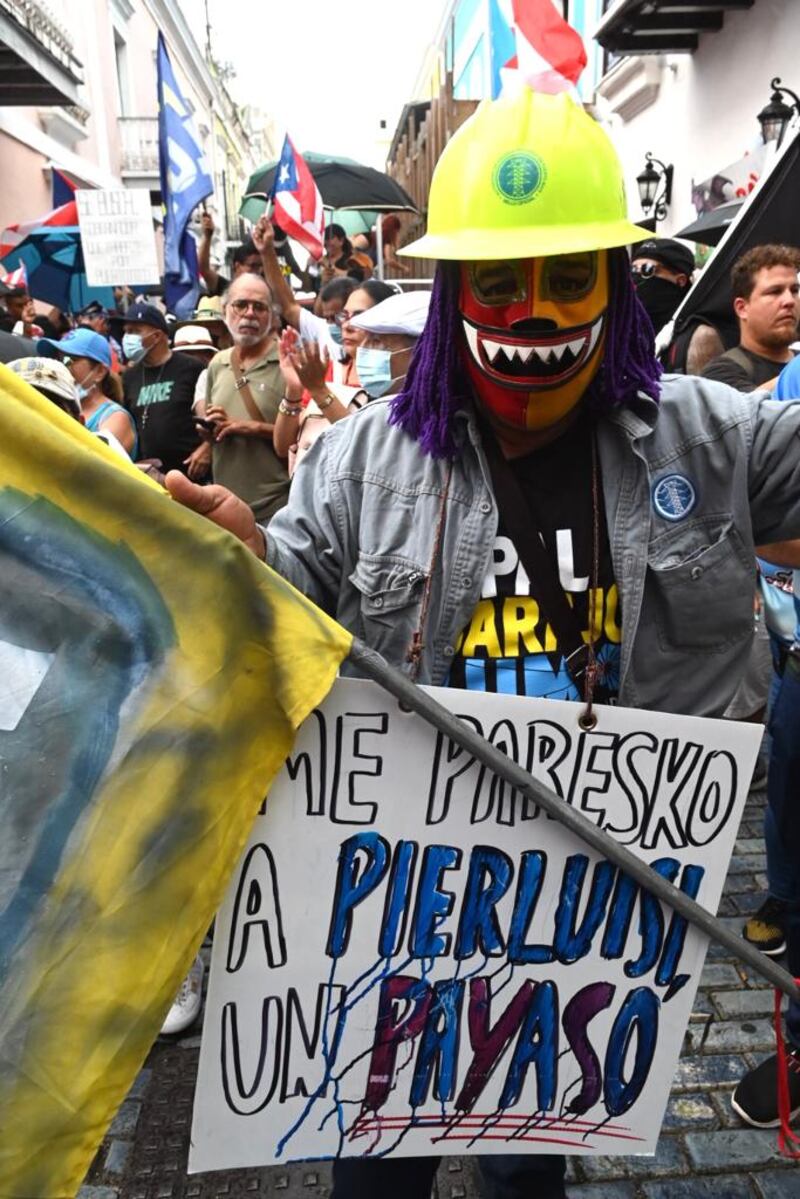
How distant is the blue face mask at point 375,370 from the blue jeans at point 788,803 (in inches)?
74.2

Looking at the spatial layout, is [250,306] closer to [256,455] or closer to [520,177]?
[256,455]

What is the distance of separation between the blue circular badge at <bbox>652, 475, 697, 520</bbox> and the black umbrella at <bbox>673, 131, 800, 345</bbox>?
1908 mm

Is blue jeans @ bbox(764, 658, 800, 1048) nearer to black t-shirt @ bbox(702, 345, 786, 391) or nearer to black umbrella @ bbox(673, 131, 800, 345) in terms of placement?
black t-shirt @ bbox(702, 345, 786, 391)

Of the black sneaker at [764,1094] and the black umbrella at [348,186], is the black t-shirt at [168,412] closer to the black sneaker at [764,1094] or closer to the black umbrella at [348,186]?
the black sneaker at [764,1094]

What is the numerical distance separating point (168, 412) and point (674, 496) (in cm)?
436

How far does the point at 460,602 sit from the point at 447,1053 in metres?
0.72

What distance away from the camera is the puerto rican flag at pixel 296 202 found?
770 cm

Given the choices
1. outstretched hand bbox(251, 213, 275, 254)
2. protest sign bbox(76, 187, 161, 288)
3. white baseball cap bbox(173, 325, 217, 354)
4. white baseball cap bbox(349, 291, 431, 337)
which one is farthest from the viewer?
protest sign bbox(76, 187, 161, 288)

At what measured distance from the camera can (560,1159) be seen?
1.87 meters

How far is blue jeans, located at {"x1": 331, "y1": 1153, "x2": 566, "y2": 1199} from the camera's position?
1.76 metres

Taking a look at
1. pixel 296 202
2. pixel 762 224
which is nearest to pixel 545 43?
pixel 762 224

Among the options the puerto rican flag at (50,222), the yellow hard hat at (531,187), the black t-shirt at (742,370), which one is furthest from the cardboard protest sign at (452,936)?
the puerto rican flag at (50,222)

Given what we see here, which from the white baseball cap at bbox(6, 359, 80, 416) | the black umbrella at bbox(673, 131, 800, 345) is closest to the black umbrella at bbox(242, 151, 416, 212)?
the black umbrella at bbox(673, 131, 800, 345)

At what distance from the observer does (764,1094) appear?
7.77 ft
